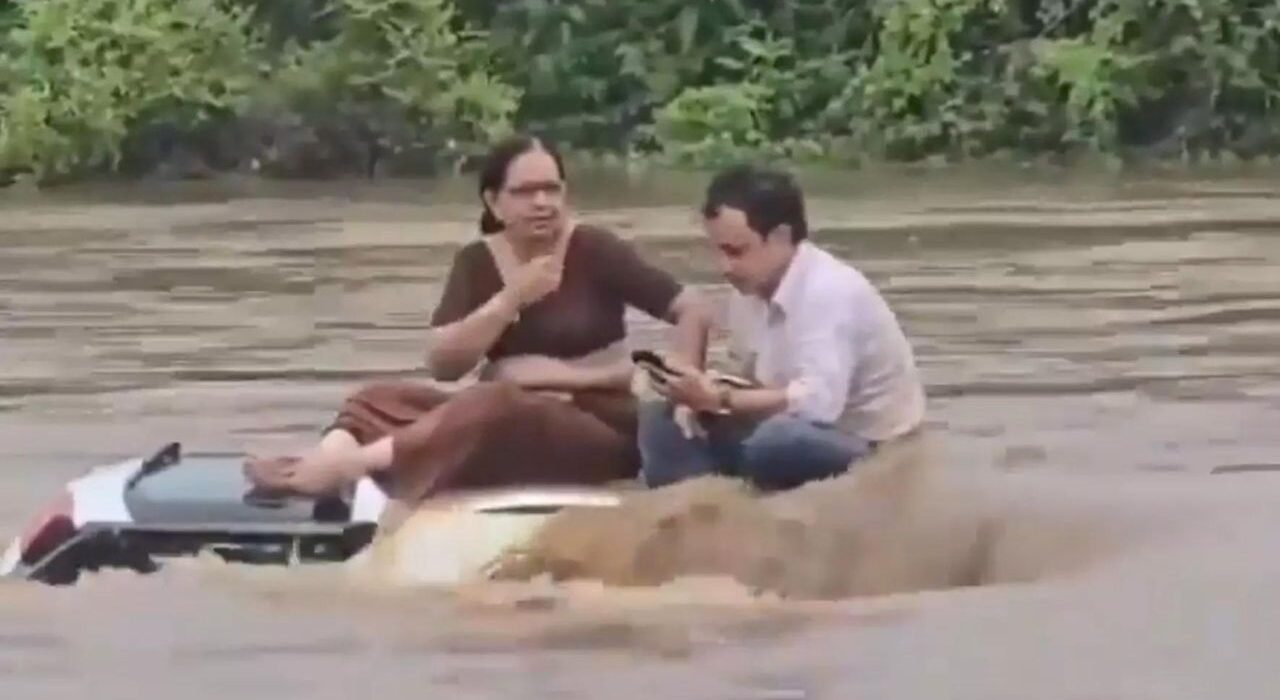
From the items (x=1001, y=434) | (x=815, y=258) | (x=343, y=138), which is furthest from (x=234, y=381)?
(x=343, y=138)

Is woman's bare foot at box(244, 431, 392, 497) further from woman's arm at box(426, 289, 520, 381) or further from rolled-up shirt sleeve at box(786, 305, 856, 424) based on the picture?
rolled-up shirt sleeve at box(786, 305, 856, 424)

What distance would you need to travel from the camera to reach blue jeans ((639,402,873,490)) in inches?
306

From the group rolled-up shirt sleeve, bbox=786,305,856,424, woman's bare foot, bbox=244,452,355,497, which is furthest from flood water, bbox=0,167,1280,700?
rolled-up shirt sleeve, bbox=786,305,856,424

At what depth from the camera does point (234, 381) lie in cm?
1408

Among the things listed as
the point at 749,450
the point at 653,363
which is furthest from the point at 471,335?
the point at 749,450

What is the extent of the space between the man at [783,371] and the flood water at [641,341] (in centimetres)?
41

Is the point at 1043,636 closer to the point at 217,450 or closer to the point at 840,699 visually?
the point at 840,699

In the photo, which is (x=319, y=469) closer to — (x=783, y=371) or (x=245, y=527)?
(x=245, y=527)

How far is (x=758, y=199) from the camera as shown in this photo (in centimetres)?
767

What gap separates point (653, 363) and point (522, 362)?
1.51 ft

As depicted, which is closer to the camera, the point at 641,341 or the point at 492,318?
the point at 492,318

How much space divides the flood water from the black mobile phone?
0.56 meters

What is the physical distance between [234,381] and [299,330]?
1923 mm

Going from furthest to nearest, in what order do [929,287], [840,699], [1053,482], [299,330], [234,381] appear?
[929,287] → [299,330] → [234,381] → [1053,482] → [840,699]
